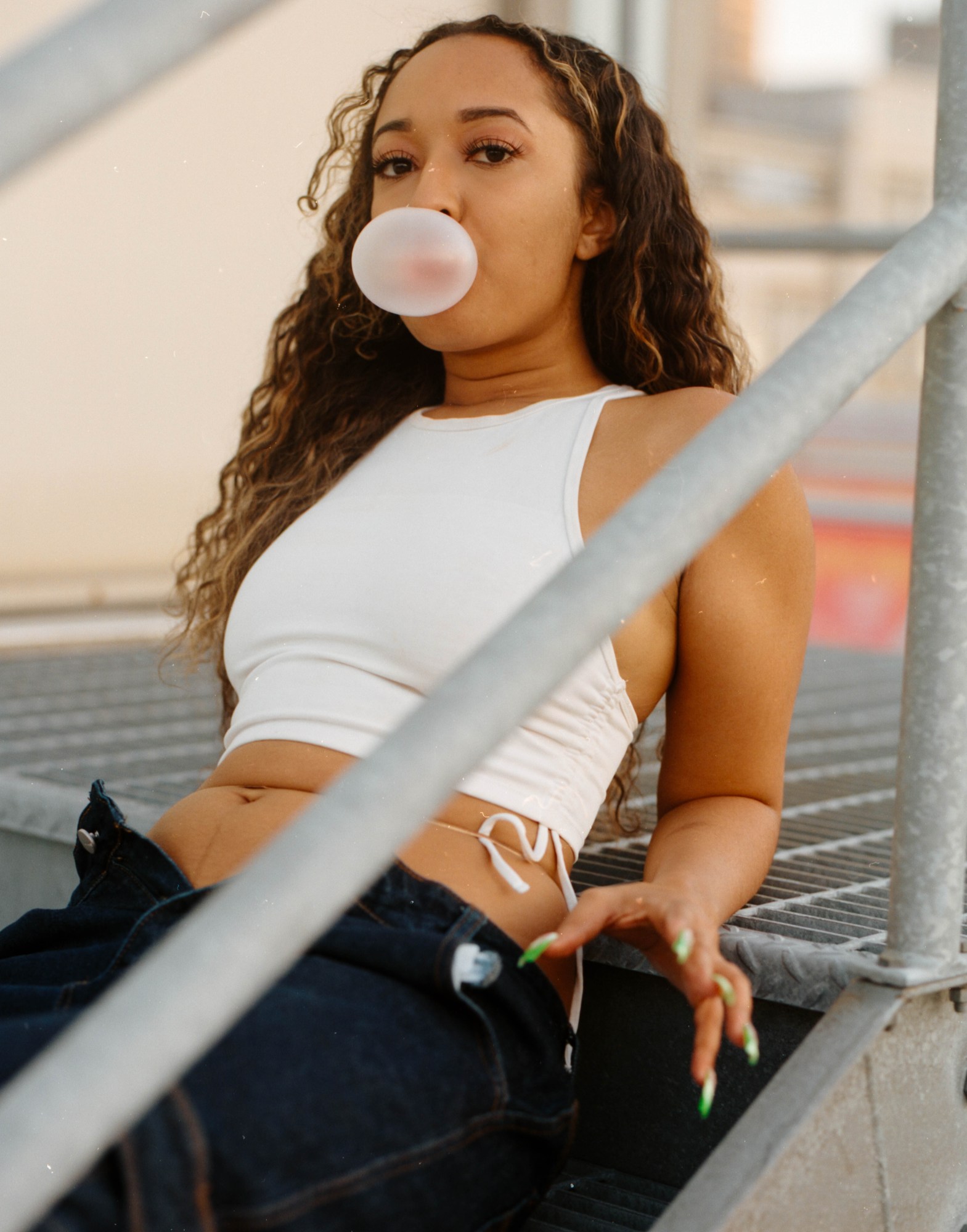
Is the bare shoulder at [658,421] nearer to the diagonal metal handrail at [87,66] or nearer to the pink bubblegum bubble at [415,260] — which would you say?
the pink bubblegum bubble at [415,260]

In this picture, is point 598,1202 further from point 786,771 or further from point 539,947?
point 786,771

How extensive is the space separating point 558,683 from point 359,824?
0.12 meters

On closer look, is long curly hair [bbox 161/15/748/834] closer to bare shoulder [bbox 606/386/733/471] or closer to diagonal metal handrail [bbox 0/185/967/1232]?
bare shoulder [bbox 606/386/733/471]

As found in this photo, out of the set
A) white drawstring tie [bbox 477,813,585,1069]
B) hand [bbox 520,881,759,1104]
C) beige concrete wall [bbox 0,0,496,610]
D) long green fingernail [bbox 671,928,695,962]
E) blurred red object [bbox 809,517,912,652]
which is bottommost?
blurred red object [bbox 809,517,912,652]

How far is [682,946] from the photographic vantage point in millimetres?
820

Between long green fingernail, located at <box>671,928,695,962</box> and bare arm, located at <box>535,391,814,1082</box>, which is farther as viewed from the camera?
bare arm, located at <box>535,391,814,1082</box>

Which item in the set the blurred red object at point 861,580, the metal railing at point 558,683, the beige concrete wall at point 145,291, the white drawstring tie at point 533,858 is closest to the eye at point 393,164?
the metal railing at point 558,683

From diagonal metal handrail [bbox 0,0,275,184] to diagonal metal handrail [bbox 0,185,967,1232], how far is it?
0.92 ft

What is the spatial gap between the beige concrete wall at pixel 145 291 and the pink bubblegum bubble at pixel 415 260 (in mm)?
2959

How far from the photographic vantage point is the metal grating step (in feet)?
3.39

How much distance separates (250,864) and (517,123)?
2.61ft

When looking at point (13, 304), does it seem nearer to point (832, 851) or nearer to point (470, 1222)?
point (832, 851)

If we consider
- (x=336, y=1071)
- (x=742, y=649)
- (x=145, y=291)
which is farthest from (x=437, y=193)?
(x=145, y=291)

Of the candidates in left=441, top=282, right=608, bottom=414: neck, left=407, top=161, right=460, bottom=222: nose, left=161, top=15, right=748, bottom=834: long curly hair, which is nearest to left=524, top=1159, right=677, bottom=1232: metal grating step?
left=161, top=15, right=748, bottom=834: long curly hair
